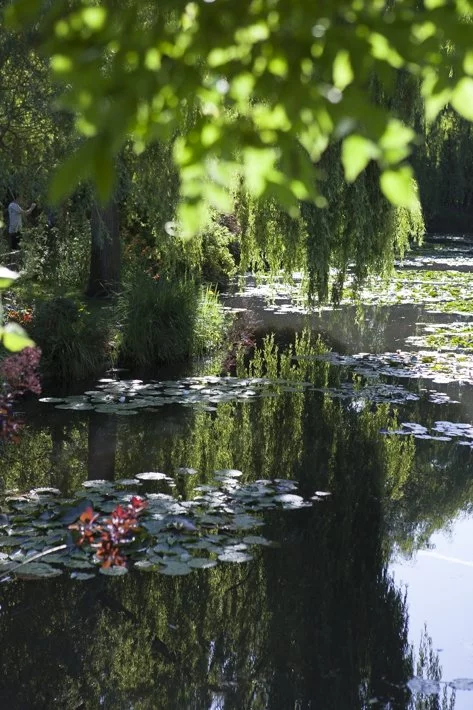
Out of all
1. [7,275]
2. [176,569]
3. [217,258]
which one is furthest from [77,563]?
[217,258]

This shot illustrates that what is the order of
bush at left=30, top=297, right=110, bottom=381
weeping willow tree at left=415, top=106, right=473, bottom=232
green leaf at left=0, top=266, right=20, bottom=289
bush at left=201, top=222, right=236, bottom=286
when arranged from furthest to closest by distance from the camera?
1. weeping willow tree at left=415, top=106, right=473, bottom=232
2. bush at left=201, top=222, right=236, bottom=286
3. bush at left=30, top=297, right=110, bottom=381
4. green leaf at left=0, top=266, right=20, bottom=289

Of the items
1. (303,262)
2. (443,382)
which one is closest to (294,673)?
(443,382)

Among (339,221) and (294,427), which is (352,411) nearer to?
(294,427)

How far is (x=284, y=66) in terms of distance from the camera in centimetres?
214

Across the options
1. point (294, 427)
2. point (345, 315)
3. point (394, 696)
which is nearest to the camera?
point (394, 696)

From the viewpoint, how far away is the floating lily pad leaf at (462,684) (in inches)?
165

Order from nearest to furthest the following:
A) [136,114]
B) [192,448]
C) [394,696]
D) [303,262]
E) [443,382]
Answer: [136,114] → [394,696] → [192,448] → [443,382] → [303,262]

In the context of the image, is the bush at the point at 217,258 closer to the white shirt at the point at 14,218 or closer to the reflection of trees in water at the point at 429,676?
the white shirt at the point at 14,218

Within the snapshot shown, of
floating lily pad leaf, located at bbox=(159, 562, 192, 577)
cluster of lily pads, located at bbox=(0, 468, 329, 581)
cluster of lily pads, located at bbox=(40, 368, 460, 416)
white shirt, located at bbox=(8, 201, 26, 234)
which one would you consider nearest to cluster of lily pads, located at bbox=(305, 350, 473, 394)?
cluster of lily pads, located at bbox=(40, 368, 460, 416)

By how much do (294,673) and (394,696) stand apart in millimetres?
444

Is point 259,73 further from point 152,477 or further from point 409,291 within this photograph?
point 409,291

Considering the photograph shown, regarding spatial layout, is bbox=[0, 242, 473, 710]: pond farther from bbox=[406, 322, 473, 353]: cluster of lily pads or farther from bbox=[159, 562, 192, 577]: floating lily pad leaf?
bbox=[406, 322, 473, 353]: cluster of lily pads

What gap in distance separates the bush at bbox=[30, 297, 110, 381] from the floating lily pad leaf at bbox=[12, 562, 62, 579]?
16.6ft

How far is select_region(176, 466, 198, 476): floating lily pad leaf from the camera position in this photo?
6751 mm
